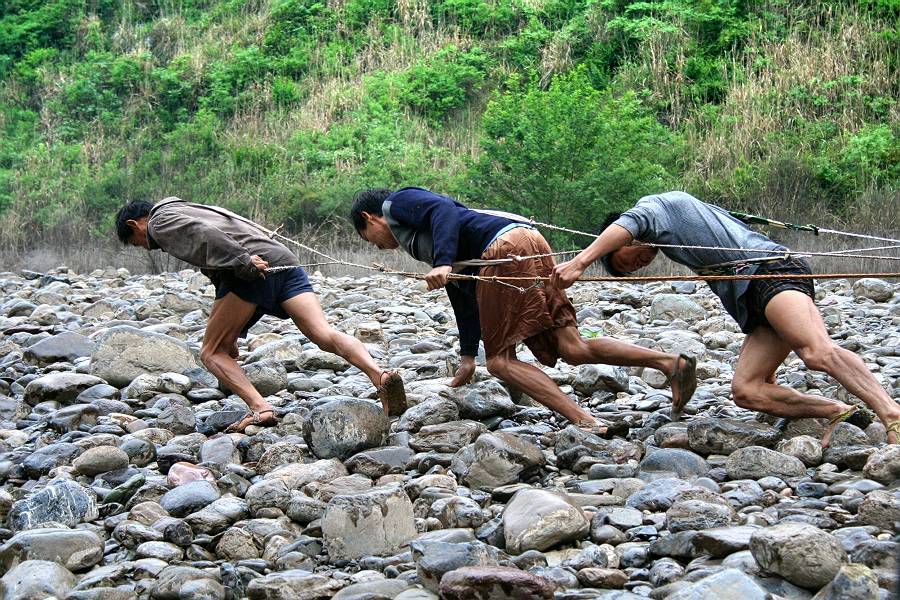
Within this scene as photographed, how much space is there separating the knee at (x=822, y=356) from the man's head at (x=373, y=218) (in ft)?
7.37

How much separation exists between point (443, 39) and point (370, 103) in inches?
112

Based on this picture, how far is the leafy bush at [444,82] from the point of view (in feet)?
73.6

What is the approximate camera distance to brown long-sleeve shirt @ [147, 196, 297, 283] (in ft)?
19.0

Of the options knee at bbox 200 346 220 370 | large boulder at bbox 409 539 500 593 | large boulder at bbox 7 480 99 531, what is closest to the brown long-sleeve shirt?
knee at bbox 200 346 220 370

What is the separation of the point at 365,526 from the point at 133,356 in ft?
12.2

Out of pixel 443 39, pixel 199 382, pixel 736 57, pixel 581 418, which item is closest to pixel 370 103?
pixel 443 39

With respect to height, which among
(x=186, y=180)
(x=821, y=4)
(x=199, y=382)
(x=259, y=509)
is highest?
(x=821, y=4)

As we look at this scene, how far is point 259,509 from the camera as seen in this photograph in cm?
449

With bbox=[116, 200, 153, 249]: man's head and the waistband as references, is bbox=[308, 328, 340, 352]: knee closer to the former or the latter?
the waistband

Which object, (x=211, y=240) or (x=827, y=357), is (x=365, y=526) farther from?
(x=211, y=240)

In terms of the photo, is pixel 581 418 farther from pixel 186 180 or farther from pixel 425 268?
pixel 186 180

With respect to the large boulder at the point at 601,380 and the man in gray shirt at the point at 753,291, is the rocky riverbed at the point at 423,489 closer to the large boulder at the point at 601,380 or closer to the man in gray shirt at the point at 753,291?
the large boulder at the point at 601,380

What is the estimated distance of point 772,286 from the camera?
15.7 feet

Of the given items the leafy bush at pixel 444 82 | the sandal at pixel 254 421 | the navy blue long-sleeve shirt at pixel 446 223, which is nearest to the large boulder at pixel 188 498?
the sandal at pixel 254 421
